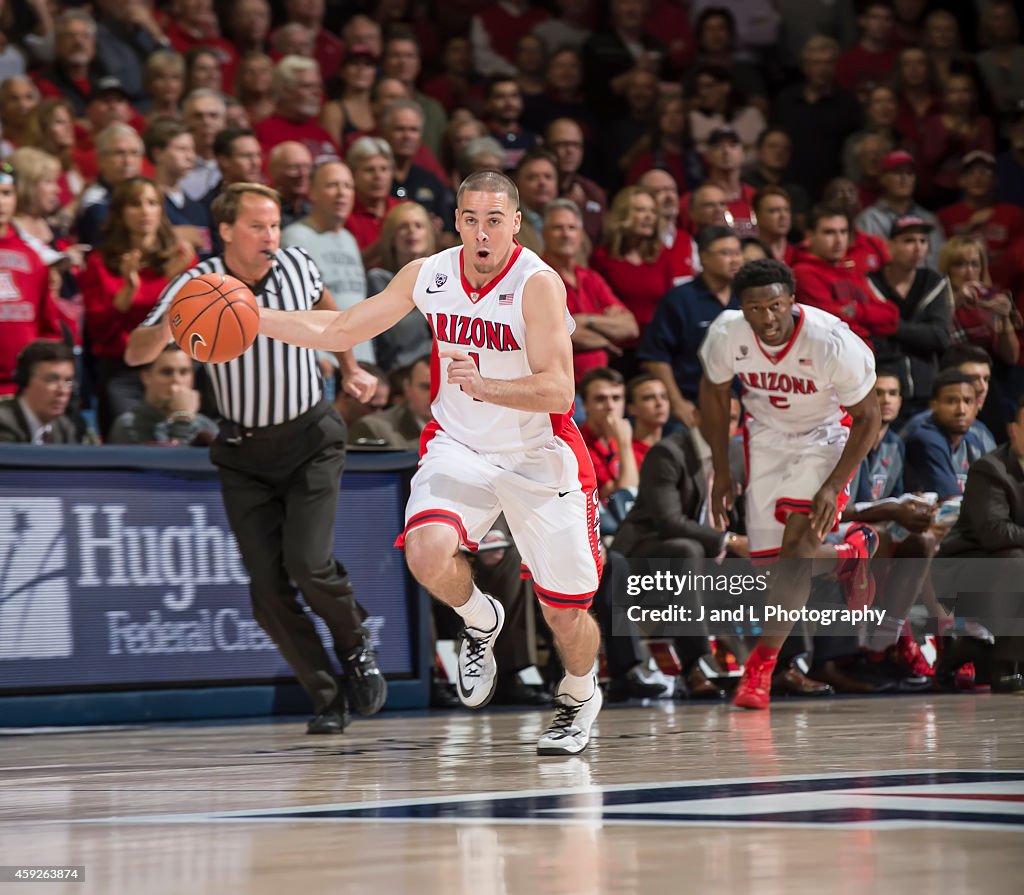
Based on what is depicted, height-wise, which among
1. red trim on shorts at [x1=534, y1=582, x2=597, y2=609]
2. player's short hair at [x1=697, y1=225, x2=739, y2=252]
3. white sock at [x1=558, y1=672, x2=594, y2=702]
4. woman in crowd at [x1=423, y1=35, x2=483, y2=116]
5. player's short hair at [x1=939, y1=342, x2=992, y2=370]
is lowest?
white sock at [x1=558, y1=672, x2=594, y2=702]

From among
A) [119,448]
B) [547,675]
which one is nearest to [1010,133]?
[547,675]

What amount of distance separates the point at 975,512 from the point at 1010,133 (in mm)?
5868

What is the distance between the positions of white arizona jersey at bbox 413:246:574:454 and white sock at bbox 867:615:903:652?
458cm

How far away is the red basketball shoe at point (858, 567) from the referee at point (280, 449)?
3070mm

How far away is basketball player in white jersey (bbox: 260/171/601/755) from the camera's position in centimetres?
615

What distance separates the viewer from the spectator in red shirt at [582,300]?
445 inches

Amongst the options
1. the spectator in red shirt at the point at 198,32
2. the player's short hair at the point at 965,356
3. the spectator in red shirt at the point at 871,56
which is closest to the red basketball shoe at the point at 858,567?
the player's short hair at the point at 965,356

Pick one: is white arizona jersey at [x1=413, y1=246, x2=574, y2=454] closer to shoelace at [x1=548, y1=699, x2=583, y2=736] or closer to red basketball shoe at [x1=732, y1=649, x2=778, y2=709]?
shoelace at [x1=548, y1=699, x2=583, y2=736]

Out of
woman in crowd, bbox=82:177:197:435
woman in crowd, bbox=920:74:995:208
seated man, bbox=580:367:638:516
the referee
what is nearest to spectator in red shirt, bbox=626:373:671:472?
seated man, bbox=580:367:638:516

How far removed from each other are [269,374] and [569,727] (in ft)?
7.14

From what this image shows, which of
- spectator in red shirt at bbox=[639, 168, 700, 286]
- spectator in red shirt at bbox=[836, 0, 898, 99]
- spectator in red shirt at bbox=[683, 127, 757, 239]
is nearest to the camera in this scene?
spectator in red shirt at bbox=[639, 168, 700, 286]

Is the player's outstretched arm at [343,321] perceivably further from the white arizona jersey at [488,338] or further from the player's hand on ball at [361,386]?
the player's hand on ball at [361,386]

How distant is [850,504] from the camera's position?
10289 mm

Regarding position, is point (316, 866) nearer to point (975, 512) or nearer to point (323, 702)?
point (323, 702)
